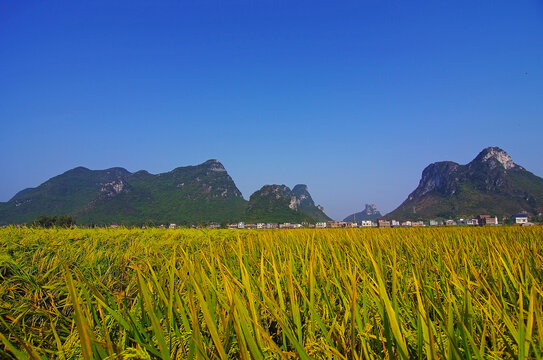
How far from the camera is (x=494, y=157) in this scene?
365 ft

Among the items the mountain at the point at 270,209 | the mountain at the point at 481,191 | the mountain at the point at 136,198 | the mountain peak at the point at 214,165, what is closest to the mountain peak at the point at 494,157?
the mountain at the point at 481,191

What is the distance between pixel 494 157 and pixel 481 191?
21884 millimetres

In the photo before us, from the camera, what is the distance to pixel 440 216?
95.8 meters

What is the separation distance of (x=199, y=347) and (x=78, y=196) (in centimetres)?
12232

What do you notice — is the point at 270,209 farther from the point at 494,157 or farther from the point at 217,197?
the point at 494,157

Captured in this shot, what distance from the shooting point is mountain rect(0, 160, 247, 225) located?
89375 millimetres

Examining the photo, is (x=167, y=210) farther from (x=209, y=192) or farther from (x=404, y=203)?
(x=404, y=203)

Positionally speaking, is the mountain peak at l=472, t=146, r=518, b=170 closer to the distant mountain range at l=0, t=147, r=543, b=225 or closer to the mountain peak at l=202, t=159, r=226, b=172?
the distant mountain range at l=0, t=147, r=543, b=225

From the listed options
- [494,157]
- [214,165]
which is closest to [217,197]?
[214,165]

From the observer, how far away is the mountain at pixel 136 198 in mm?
89375

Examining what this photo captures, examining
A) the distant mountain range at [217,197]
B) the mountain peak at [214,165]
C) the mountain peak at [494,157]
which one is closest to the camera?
the distant mountain range at [217,197]

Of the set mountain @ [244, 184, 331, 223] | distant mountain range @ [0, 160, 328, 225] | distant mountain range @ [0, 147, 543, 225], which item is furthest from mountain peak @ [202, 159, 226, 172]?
mountain @ [244, 184, 331, 223]

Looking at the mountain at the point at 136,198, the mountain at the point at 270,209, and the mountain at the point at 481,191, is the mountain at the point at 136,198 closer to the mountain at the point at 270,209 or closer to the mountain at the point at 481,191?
the mountain at the point at 270,209

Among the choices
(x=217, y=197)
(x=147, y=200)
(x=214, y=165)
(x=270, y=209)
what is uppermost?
(x=214, y=165)
